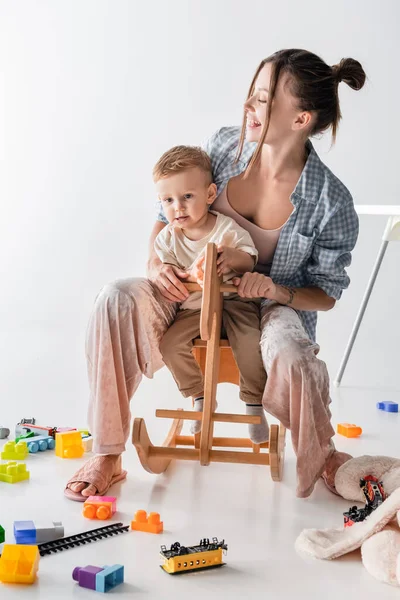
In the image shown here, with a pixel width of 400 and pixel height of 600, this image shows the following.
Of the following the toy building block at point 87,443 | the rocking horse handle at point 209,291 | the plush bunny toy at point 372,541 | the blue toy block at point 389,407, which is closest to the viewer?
the plush bunny toy at point 372,541

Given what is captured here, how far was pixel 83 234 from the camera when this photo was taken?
4.34 meters

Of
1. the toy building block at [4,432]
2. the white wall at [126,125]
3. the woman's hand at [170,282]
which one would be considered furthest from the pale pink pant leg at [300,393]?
the white wall at [126,125]

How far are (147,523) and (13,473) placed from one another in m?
0.45

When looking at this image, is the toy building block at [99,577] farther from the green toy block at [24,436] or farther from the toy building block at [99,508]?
the green toy block at [24,436]

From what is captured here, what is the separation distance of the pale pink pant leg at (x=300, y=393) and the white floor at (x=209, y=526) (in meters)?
0.12

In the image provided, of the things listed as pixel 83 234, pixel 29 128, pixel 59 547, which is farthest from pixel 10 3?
pixel 59 547

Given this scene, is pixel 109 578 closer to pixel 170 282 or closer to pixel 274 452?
pixel 274 452

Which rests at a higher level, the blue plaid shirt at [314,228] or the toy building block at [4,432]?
the blue plaid shirt at [314,228]

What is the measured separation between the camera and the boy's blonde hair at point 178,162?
1.90 m

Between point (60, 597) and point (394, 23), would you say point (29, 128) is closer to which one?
point (394, 23)

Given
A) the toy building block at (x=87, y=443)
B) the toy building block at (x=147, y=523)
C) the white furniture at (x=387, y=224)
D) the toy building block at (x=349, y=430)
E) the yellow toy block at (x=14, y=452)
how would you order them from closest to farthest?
the toy building block at (x=147, y=523) → the yellow toy block at (x=14, y=452) → the toy building block at (x=87, y=443) → the toy building block at (x=349, y=430) → the white furniture at (x=387, y=224)

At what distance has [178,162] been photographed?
191 centimetres

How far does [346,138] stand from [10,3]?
1.90 metres

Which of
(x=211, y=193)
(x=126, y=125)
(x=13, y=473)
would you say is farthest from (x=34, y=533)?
(x=126, y=125)
